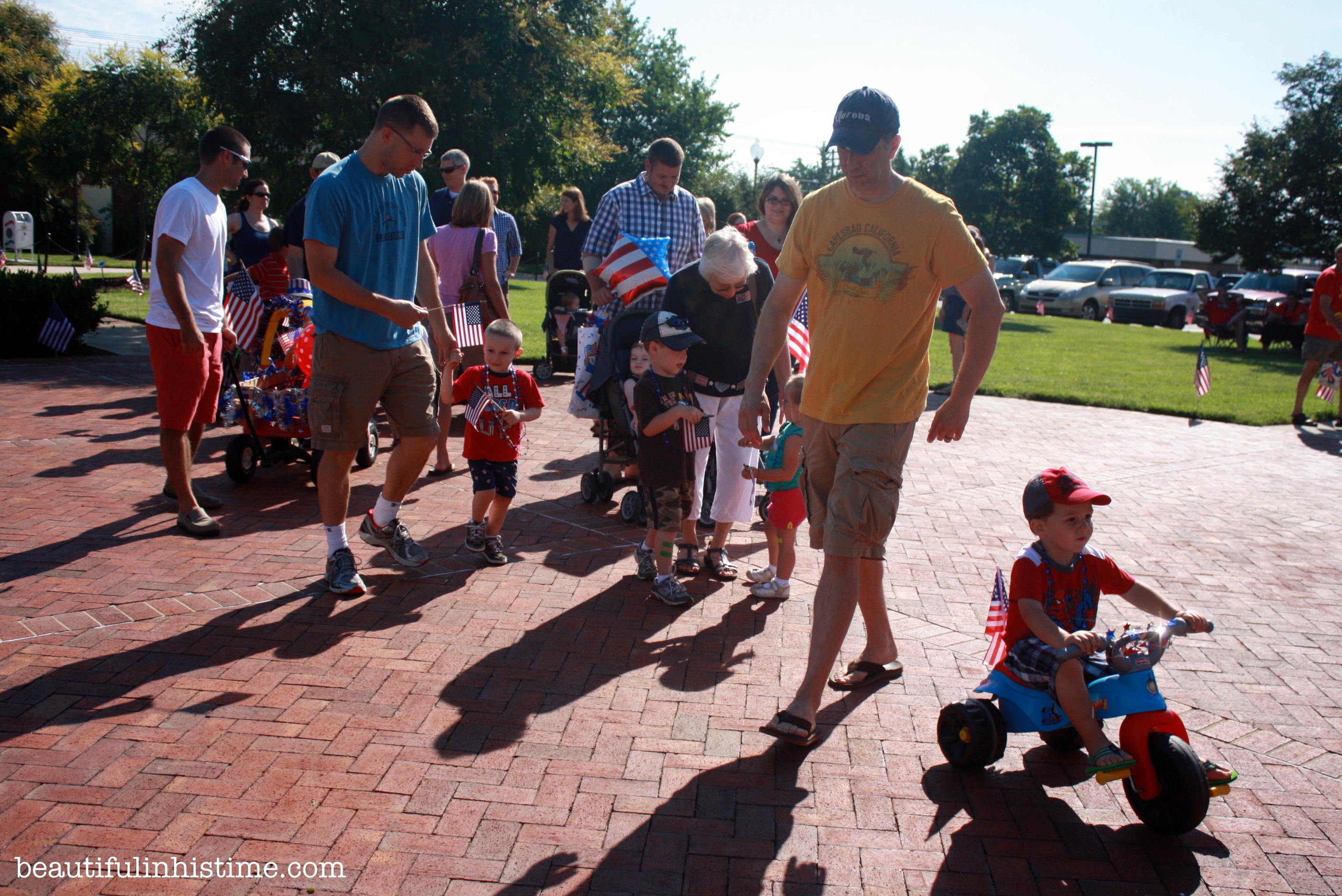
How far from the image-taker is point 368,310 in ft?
14.6

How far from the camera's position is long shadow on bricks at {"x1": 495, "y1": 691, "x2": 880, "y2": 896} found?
8.86 ft

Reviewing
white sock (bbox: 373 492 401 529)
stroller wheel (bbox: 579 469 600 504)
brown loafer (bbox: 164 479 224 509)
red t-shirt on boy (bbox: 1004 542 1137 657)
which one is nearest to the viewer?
red t-shirt on boy (bbox: 1004 542 1137 657)

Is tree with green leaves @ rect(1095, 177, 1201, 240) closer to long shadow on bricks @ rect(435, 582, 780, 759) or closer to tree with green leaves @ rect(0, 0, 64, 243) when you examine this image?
tree with green leaves @ rect(0, 0, 64, 243)

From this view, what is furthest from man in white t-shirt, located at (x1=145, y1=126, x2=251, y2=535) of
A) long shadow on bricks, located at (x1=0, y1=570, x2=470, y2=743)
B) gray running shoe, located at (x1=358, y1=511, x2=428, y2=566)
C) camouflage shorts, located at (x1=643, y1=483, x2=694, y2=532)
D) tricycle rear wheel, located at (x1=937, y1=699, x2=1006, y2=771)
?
tricycle rear wheel, located at (x1=937, y1=699, x2=1006, y2=771)

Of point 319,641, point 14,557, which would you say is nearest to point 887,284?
point 319,641

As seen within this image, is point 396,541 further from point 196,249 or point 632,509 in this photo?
point 196,249

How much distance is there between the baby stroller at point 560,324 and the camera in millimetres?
10812

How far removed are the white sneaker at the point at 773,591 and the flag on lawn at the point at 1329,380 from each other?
9.10 m

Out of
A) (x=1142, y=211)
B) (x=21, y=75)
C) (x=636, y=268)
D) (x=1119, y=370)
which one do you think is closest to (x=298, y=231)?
(x=636, y=268)

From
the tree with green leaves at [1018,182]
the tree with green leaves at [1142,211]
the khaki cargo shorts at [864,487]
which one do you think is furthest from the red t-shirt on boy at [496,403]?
the tree with green leaves at [1142,211]

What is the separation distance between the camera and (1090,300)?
33.3 meters

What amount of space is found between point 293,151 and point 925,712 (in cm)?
1549

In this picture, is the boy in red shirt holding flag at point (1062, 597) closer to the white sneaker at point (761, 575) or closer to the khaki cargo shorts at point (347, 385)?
the white sneaker at point (761, 575)

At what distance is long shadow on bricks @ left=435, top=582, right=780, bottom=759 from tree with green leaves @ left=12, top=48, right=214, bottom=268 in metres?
24.4
